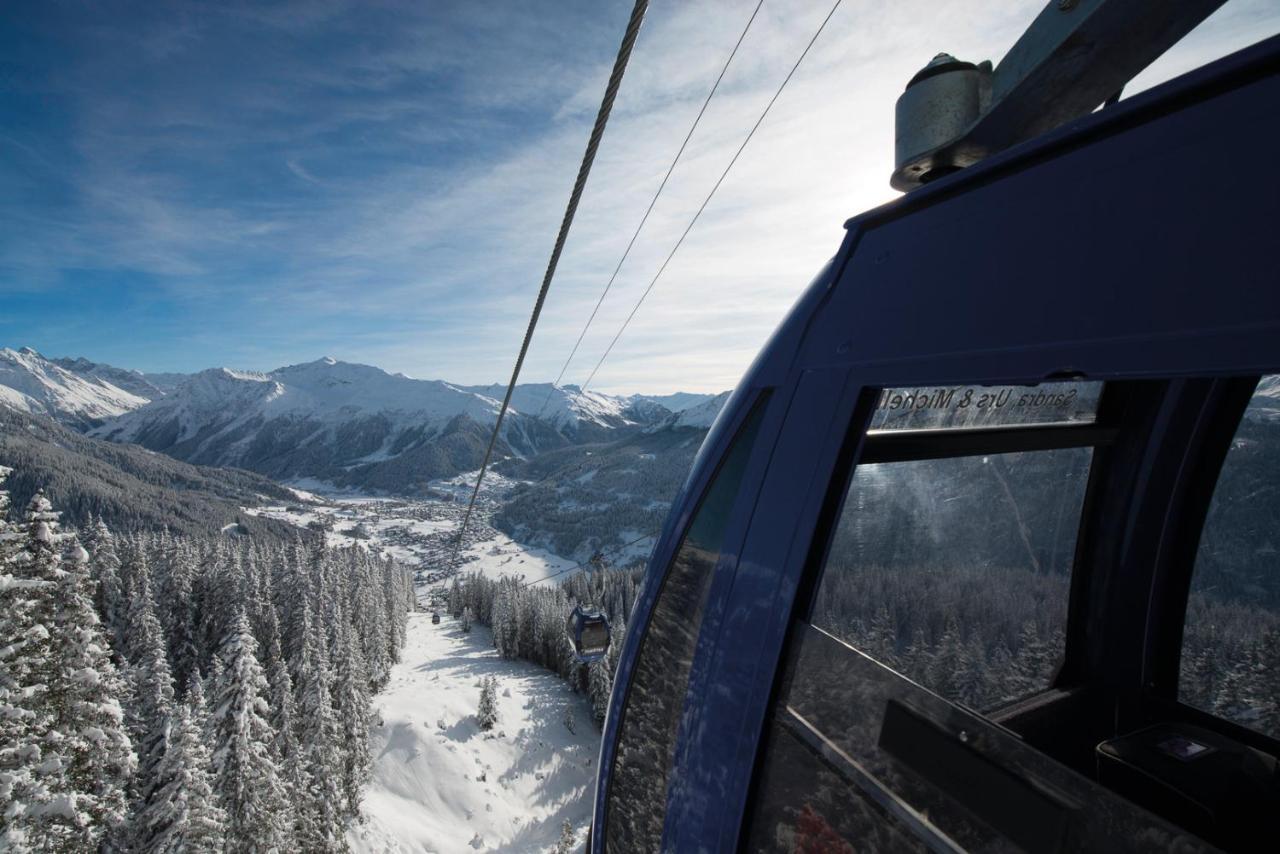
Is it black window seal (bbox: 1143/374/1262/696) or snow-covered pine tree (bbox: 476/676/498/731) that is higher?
black window seal (bbox: 1143/374/1262/696)

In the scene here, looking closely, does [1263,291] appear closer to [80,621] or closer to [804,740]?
[804,740]

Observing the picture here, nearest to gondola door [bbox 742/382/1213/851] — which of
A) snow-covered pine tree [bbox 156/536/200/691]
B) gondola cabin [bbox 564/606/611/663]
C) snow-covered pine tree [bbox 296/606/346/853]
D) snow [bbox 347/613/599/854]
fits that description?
gondola cabin [bbox 564/606/611/663]

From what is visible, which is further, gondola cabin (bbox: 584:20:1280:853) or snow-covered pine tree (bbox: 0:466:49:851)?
snow-covered pine tree (bbox: 0:466:49:851)

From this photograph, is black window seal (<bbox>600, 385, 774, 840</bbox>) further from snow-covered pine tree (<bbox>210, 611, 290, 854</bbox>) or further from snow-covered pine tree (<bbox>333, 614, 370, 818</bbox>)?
snow-covered pine tree (<bbox>333, 614, 370, 818</bbox>)

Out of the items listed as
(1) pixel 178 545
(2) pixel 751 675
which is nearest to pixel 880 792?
(2) pixel 751 675

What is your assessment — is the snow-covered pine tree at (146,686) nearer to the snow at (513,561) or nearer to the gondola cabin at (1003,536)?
the gondola cabin at (1003,536)

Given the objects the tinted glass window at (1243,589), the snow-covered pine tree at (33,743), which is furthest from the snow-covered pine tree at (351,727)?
the tinted glass window at (1243,589)
